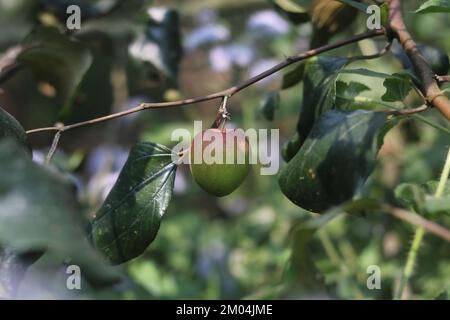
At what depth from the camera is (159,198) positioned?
0.73 metres

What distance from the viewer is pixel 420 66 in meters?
0.73

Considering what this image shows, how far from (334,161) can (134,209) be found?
0.19 m

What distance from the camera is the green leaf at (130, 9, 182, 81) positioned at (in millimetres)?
1208

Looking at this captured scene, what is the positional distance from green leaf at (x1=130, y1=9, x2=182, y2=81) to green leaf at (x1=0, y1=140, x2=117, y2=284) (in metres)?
0.68

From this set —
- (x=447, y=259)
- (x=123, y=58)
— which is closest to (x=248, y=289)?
(x=447, y=259)

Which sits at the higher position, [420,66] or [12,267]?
[420,66]

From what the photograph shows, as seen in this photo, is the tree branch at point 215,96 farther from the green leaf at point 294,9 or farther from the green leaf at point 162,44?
the green leaf at point 162,44

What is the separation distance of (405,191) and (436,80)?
0.39ft

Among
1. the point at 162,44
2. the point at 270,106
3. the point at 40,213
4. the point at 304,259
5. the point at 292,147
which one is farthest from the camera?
the point at 162,44

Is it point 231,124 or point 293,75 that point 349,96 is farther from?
point 231,124

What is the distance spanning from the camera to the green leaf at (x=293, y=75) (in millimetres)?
896

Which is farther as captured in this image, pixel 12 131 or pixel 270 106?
pixel 270 106

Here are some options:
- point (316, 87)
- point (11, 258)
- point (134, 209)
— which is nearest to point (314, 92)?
point (316, 87)
